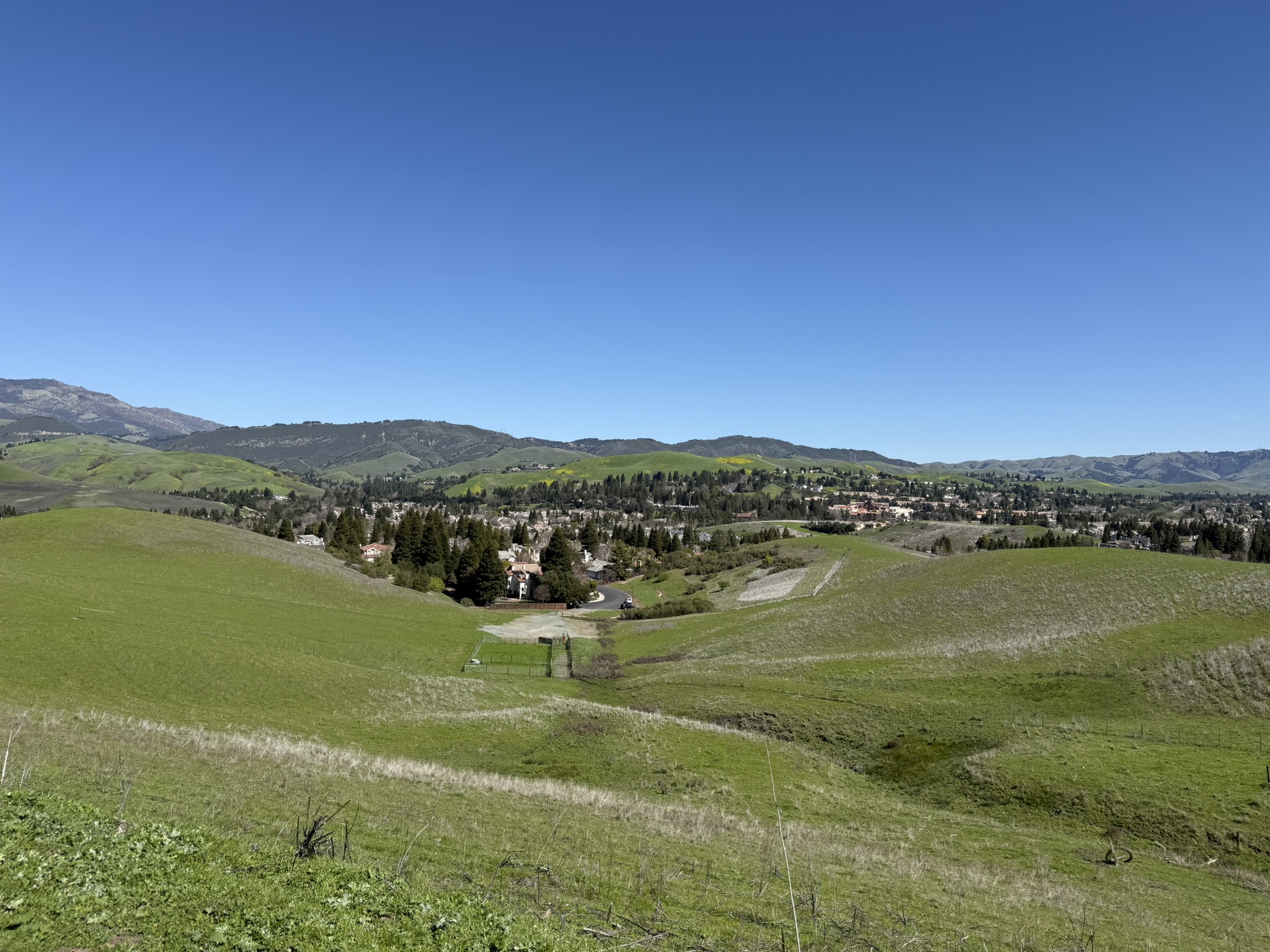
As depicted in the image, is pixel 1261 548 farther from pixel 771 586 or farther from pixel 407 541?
pixel 407 541

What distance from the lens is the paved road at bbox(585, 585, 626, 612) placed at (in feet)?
380

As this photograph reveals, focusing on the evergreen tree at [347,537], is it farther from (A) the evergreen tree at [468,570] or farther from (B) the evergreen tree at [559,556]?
(B) the evergreen tree at [559,556]

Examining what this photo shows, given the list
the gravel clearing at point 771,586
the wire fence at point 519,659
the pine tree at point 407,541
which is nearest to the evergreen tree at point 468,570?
the pine tree at point 407,541

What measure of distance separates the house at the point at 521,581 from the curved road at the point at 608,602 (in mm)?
13581

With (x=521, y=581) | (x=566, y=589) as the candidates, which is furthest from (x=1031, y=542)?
(x=521, y=581)

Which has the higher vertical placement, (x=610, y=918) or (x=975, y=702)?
(x=610, y=918)

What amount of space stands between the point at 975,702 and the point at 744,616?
38.1 m

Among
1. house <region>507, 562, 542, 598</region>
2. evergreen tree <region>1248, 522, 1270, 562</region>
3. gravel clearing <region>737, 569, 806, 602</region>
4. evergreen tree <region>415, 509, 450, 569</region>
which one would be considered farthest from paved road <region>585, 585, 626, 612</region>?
evergreen tree <region>1248, 522, 1270, 562</region>

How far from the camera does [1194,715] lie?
3875 cm

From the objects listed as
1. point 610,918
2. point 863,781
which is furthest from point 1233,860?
point 610,918

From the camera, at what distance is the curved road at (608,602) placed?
115m

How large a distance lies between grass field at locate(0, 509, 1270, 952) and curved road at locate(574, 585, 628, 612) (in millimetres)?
38189

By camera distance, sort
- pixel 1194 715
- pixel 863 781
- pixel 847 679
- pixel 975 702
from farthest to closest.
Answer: pixel 847 679 < pixel 975 702 < pixel 1194 715 < pixel 863 781

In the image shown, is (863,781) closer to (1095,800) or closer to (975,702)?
(1095,800)
